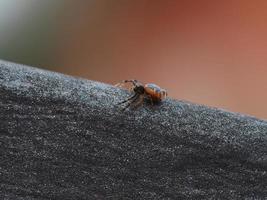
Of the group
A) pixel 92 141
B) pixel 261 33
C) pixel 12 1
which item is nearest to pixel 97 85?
pixel 92 141

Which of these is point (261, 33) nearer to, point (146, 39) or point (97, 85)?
point (146, 39)

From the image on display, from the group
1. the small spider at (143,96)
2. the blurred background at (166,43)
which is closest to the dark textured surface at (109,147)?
the small spider at (143,96)

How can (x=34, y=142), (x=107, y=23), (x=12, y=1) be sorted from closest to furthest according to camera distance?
(x=34, y=142) → (x=12, y=1) → (x=107, y=23)

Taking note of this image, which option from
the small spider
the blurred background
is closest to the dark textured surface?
the small spider

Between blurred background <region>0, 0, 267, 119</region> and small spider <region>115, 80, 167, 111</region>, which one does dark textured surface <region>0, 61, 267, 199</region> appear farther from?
blurred background <region>0, 0, 267, 119</region>

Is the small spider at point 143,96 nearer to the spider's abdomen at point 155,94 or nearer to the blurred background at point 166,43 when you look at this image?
the spider's abdomen at point 155,94

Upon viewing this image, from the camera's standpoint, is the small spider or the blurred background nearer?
the small spider

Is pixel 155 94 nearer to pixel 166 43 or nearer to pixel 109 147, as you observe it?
pixel 109 147
